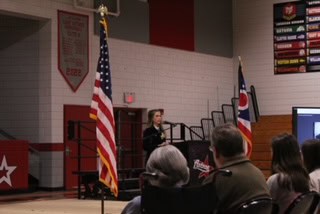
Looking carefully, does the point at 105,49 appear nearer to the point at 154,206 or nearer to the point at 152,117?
the point at 152,117

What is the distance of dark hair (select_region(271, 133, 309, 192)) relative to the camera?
3.83m

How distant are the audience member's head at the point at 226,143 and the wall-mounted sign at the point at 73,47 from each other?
9502 millimetres

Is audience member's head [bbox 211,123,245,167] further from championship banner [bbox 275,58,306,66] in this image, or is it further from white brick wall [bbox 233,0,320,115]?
championship banner [bbox 275,58,306,66]

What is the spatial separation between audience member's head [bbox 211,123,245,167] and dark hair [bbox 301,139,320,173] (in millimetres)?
1002

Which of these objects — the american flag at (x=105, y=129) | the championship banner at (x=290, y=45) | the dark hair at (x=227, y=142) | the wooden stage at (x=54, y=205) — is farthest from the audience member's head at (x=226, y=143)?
the championship banner at (x=290, y=45)

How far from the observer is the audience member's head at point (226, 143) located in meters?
3.48

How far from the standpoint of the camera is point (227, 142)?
348 centimetres

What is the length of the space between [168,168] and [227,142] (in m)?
0.61

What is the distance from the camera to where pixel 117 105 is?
550 inches

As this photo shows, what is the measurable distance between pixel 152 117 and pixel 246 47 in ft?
26.2

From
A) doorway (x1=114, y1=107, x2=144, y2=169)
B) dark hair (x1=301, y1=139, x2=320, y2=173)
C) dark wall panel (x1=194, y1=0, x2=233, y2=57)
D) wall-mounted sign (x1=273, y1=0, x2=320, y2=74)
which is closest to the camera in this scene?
dark hair (x1=301, y1=139, x2=320, y2=173)

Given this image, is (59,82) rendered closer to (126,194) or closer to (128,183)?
(128,183)

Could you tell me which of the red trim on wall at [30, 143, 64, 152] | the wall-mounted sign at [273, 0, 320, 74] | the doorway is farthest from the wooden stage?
the wall-mounted sign at [273, 0, 320, 74]

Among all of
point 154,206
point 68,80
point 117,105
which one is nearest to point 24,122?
point 68,80
